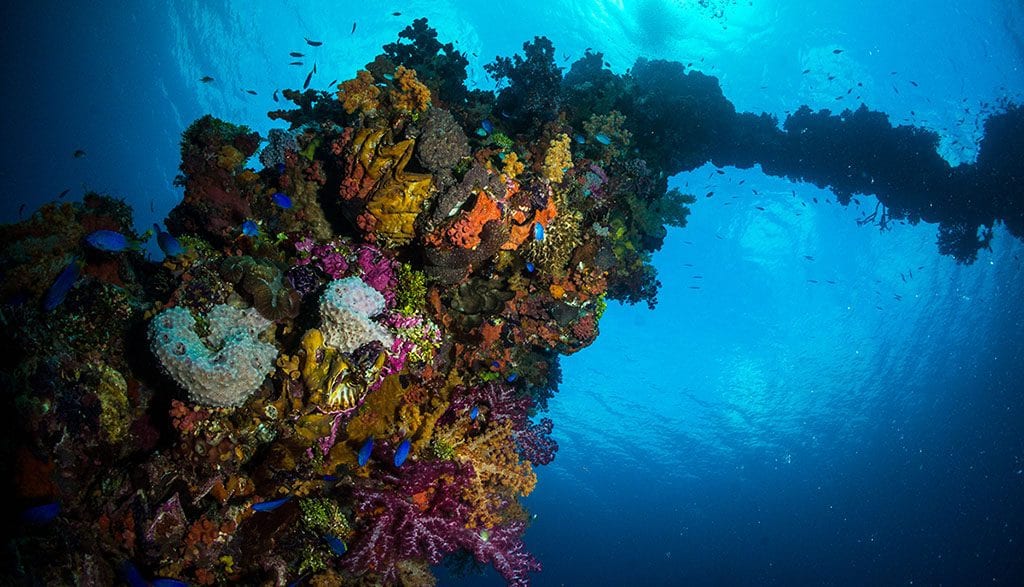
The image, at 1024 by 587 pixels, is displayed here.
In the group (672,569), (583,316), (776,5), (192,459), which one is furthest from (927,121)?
(672,569)

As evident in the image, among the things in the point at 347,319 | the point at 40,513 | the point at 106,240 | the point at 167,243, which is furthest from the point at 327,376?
the point at 106,240

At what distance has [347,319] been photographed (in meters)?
4.82

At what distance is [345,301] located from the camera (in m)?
4.91

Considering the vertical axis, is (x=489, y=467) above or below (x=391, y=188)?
below

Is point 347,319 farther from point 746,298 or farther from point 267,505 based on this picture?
point 746,298

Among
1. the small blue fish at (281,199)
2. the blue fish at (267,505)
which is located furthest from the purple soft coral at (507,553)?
the small blue fish at (281,199)

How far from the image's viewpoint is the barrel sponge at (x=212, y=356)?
166 inches

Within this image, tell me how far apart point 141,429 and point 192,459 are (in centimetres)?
108

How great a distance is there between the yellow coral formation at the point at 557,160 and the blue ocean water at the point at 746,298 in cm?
2075

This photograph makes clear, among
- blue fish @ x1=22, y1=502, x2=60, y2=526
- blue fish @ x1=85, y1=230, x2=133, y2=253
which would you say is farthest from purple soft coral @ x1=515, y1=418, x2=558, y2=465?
blue fish @ x1=85, y1=230, x2=133, y2=253

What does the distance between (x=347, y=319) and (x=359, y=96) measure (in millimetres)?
3774

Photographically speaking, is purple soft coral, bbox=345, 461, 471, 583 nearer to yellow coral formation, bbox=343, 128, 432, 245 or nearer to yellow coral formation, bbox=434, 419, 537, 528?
yellow coral formation, bbox=434, 419, 537, 528

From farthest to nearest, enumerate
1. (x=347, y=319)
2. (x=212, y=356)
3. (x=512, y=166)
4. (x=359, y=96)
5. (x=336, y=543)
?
1. (x=359, y=96)
2. (x=512, y=166)
3. (x=347, y=319)
4. (x=336, y=543)
5. (x=212, y=356)

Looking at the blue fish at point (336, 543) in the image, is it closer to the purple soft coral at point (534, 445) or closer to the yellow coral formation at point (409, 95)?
the purple soft coral at point (534, 445)
